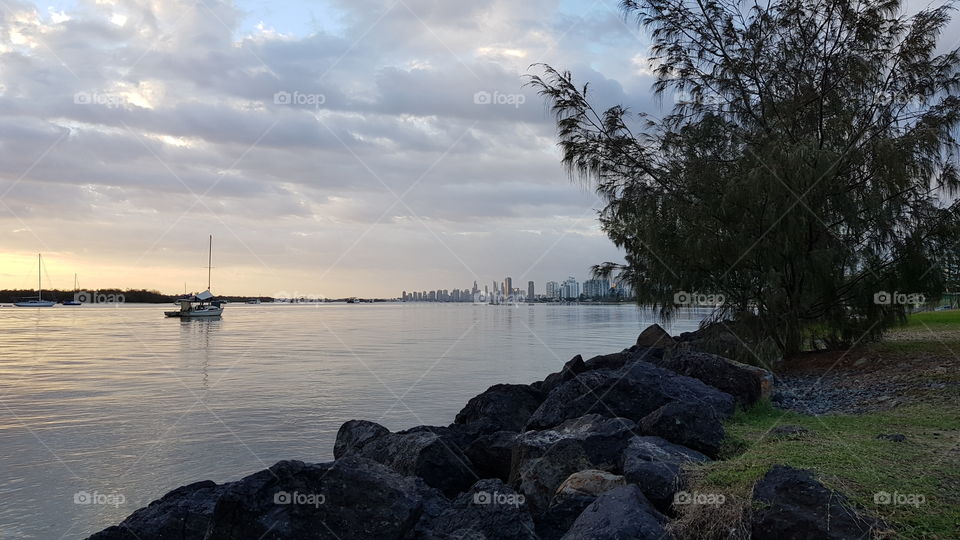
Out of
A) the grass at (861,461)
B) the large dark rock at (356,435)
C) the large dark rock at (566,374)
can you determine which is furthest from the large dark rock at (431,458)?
the large dark rock at (566,374)

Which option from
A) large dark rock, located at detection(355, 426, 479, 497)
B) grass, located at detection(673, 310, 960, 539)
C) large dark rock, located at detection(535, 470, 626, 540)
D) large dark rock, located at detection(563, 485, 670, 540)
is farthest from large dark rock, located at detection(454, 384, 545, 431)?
large dark rock, located at detection(563, 485, 670, 540)

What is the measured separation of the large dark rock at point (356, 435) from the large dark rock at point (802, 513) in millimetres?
6464

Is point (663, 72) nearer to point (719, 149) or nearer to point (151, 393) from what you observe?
point (719, 149)

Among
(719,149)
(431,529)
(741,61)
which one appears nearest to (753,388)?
(431,529)

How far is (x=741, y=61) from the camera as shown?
18531 millimetres

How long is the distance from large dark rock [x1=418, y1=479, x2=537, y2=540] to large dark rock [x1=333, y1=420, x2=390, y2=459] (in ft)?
12.8

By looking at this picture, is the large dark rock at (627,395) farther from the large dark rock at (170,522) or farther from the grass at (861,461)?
the large dark rock at (170,522)

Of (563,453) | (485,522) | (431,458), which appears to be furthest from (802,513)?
(431,458)

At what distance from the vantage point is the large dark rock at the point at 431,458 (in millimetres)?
→ 8656

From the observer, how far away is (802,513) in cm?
502

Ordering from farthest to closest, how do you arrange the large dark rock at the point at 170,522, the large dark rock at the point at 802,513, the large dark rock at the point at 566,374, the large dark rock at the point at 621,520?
the large dark rock at the point at 566,374 < the large dark rock at the point at 170,522 < the large dark rock at the point at 621,520 < the large dark rock at the point at 802,513

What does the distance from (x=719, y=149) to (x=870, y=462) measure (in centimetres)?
1378

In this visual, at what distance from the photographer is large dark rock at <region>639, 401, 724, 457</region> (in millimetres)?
7707

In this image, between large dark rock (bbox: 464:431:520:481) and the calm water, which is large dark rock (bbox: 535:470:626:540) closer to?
large dark rock (bbox: 464:431:520:481)
